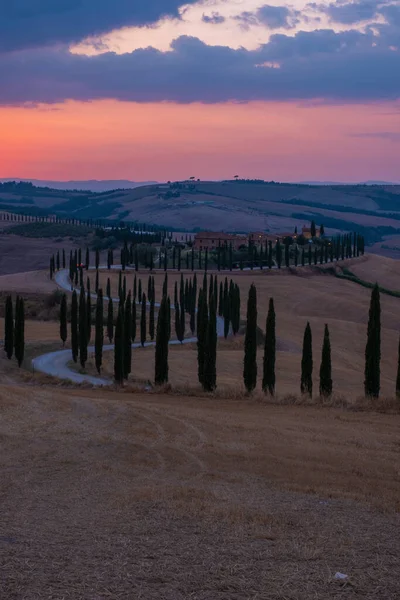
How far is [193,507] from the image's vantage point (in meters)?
14.0

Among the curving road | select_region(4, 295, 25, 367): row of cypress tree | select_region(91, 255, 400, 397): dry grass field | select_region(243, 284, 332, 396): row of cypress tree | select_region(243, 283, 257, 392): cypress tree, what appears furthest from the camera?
select_region(4, 295, 25, 367): row of cypress tree

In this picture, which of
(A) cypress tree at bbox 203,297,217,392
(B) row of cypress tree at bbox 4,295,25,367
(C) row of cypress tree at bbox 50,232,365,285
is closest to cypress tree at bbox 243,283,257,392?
A: (A) cypress tree at bbox 203,297,217,392

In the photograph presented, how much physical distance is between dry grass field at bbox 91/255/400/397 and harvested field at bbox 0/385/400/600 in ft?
66.6

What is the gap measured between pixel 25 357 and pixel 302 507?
4610 centimetres

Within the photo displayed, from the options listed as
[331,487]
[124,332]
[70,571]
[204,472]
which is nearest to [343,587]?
[70,571]

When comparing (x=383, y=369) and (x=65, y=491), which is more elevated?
(x=65, y=491)

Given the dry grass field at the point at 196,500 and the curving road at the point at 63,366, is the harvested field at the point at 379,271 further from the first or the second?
the dry grass field at the point at 196,500

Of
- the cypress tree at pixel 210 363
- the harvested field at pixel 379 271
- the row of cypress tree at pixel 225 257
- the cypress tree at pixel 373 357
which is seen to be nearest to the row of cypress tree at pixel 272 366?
the cypress tree at pixel 210 363

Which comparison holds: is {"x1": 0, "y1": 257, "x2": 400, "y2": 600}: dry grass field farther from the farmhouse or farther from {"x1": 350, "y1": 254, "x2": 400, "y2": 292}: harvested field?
the farmhouse

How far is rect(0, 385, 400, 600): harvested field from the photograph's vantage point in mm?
10258

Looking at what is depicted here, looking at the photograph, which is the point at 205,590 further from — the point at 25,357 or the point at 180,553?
the point at 25,357

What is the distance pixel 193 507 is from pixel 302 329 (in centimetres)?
7191

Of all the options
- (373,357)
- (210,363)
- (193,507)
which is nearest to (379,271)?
(210,363)

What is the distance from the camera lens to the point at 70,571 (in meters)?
10.5
